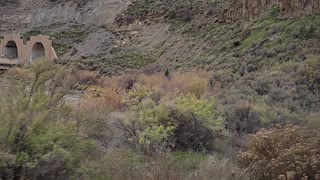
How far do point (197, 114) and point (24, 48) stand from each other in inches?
2224

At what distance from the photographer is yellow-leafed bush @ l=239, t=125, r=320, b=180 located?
→ 36.1 feet

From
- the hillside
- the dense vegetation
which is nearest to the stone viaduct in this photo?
the hillside

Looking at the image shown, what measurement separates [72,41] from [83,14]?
45.2ft

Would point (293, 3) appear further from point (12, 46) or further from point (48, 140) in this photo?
point (12, 46)

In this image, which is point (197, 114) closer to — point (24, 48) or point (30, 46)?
point (30, 46)

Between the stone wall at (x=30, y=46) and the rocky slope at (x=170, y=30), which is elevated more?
the rocky slope at (x=170, y=30)

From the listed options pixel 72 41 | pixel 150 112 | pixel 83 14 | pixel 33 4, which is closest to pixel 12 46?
pixel 72 41

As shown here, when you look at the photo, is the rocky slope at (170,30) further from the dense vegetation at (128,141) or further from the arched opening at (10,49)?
the dense vegetation at (128,141)

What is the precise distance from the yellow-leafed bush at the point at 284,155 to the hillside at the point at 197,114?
2cm

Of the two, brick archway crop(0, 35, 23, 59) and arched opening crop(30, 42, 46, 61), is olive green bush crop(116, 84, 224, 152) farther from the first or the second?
brick archway crop(0, 35, 23, 59)

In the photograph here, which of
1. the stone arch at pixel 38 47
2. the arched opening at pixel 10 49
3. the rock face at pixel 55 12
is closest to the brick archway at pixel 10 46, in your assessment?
the arched opening at pixel 10 49

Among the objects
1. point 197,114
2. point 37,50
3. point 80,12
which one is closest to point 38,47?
point 37,50

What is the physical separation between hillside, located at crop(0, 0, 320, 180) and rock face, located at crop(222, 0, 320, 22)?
109 millimetres

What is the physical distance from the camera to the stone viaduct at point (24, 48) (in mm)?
66562
